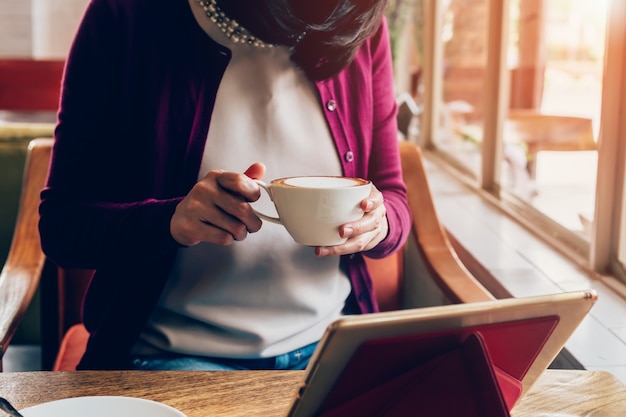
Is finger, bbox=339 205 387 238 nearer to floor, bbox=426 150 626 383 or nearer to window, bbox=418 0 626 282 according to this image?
floor, bbox=426 150 626 383

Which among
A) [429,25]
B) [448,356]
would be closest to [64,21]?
[429,25]

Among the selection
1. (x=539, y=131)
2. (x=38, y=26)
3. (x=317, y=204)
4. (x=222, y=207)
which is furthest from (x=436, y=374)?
(x=38, y=26)

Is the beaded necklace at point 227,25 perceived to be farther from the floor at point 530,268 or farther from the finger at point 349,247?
the floor at point 530,268

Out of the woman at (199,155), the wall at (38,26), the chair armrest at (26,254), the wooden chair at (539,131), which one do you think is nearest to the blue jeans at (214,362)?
the woman at (199,155)

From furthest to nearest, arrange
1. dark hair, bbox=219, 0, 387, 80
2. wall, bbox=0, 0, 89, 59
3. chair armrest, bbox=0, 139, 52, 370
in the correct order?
wall, bbox=0, 0, 89, 59 < chair armrest, bbox=0, 139, 52, 370 < dark hair, bbox=219, 0, 387, 80

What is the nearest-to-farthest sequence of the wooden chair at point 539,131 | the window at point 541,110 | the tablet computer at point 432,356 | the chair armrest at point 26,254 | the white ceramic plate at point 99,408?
the tablet computer at point 432,356
the white ceramic plate at point 99,408
the chair armrest at point 26,254
the window at point 541,110
the wooden chair at point 539,131

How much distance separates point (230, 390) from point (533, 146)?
1610mm

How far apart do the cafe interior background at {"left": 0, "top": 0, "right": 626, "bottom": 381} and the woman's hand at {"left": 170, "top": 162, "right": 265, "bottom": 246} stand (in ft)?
1.81

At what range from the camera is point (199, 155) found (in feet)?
3.74

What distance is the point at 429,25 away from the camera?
3086 mm

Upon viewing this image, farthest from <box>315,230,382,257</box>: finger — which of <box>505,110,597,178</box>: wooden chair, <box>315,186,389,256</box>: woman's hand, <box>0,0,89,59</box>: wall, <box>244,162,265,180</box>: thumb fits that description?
<box>0,0,89,59</box>: wall

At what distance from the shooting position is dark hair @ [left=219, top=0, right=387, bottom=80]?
1.07 m

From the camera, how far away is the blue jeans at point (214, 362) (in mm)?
1115

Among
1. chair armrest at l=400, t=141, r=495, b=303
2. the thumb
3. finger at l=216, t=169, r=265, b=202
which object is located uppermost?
the thumb
